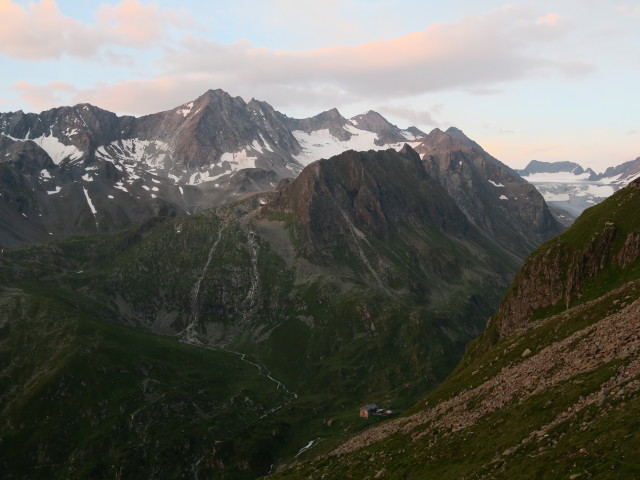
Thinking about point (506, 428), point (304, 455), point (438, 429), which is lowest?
point (304, 455)

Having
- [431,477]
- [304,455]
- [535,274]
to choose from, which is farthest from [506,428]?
[304,455]

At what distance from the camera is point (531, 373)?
84375 millimetres

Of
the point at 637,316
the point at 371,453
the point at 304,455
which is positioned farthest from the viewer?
the point at 304,455

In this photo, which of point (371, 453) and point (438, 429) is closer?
point (438, 429)

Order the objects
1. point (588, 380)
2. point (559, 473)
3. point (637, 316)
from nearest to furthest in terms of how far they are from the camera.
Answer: point (559, 473) < point (588, 380) < point (637, 316)

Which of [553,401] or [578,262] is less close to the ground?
[578,262]

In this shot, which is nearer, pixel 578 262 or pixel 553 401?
pixel 553 401

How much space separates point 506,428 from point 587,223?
101068 millimetres

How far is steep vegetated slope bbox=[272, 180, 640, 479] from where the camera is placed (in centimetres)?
5282

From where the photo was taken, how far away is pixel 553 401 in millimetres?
66375

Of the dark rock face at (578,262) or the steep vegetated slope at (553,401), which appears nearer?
the steep vegetated slope at (553,401)

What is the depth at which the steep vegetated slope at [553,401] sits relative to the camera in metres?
52.8

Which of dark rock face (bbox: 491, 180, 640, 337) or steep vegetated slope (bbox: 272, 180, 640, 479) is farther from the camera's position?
dark rock face (bbox: 491, 180, 640, 337)

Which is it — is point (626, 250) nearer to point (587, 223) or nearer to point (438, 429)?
point (587, 223)
